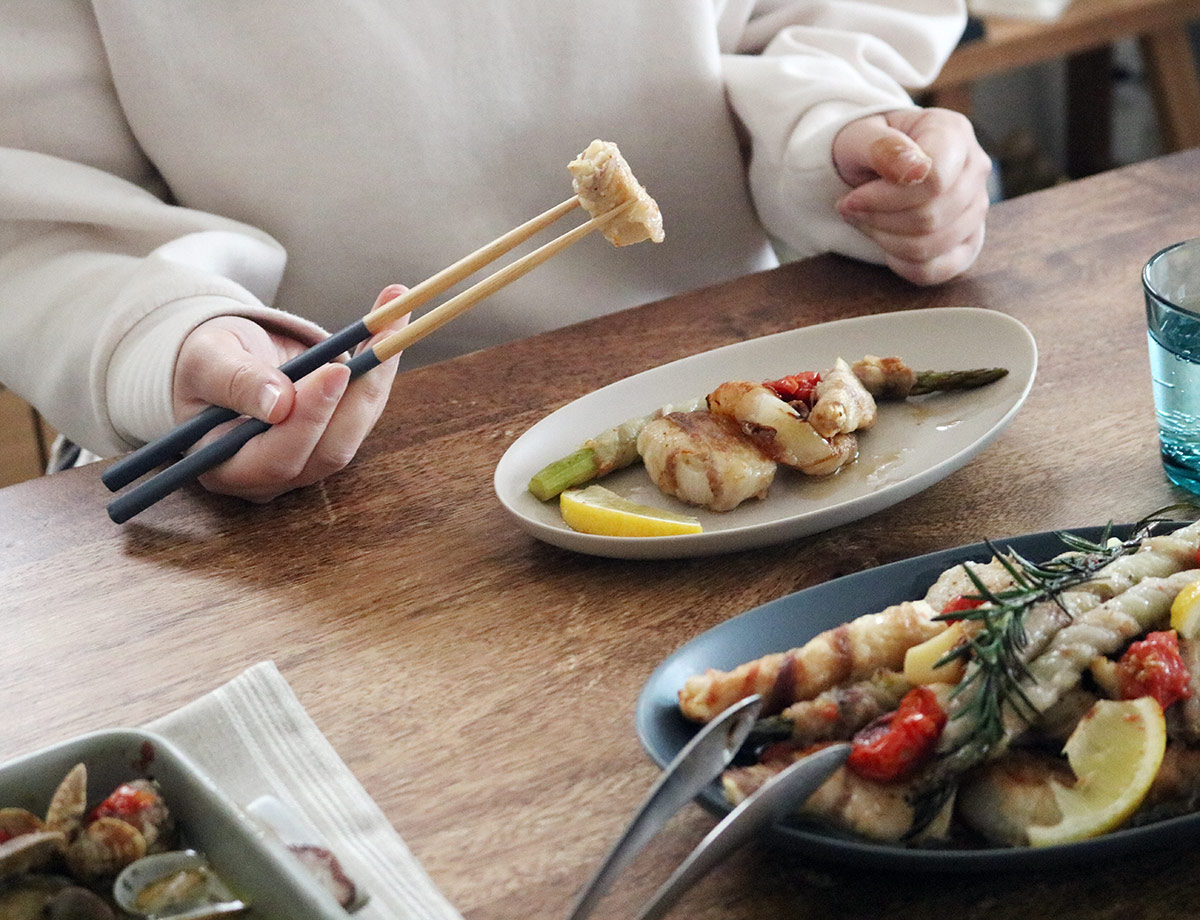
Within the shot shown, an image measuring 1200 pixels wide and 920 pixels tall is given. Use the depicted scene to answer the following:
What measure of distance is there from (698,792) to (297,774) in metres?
0.28

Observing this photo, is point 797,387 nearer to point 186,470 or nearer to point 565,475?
point 565,475

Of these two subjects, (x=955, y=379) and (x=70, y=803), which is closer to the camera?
(x=70, y=803)

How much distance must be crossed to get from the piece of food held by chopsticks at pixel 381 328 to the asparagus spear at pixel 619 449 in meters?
0.16

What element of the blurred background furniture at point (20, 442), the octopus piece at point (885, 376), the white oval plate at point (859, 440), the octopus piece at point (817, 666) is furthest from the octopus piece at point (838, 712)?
the blurred background furniture at point (20, 442)

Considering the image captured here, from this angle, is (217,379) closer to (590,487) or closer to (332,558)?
(332,558)

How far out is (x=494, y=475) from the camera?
106 cm

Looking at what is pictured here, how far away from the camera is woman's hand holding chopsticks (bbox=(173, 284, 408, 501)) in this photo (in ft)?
3.44

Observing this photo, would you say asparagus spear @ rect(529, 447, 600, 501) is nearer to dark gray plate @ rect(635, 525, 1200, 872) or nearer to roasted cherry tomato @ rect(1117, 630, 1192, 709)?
dark gray plate @ rect(635, 525, 1200, 872)

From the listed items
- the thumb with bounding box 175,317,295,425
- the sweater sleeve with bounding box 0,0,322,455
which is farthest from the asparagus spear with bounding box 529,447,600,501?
the sweater sleeve with bounding box 0,0,322,455

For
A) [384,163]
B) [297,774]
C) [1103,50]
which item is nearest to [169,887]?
[297,774]

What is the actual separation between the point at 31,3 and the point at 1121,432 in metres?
1.25

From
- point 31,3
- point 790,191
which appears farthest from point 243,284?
point 790,191

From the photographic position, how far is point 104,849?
1.96ft

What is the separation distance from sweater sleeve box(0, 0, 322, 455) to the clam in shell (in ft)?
2.18
